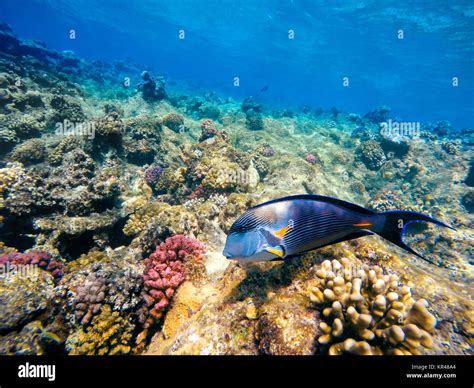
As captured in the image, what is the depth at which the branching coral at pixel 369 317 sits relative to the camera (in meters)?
2.13

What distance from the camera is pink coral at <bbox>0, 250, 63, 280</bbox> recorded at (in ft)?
14.8

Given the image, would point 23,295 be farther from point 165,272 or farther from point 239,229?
point 239,229

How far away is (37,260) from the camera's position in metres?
4.63

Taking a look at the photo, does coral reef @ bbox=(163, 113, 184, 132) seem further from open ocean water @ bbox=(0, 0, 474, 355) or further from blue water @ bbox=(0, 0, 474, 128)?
blue water @ bbox=(0, 0, 474, 128)

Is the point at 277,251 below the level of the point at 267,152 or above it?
below

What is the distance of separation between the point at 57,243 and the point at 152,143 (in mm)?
5483

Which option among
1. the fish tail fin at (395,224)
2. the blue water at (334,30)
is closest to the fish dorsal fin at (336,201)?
the fish tail fin at (395,224)

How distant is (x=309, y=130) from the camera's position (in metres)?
17.3

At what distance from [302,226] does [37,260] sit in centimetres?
531

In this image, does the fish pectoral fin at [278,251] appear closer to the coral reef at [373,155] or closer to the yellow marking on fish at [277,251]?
the yellow marking on fish at [277,251]

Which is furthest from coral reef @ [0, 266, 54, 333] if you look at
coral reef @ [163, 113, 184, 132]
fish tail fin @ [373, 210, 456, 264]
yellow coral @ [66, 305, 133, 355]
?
coral reef @ [163, 113, 184, 132]

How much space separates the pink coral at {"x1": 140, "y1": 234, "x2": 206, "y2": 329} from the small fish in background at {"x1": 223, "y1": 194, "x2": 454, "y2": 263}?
244 cm

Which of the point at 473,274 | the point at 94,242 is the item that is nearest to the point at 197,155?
the point at 94,242

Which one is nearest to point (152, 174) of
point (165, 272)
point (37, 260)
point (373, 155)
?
point (37, 260)
